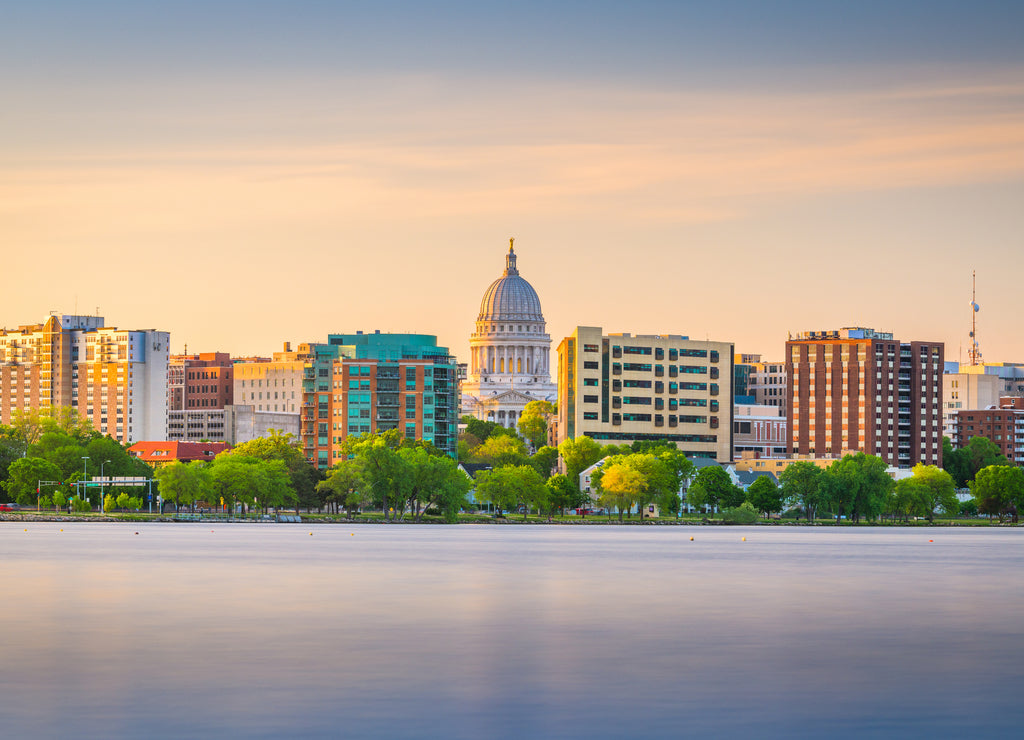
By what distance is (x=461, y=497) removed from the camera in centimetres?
17675

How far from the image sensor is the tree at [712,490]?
19150cm

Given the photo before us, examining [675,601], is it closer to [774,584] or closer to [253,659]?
[774,584]

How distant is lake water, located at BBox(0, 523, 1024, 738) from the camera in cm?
3178

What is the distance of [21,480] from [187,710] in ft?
530

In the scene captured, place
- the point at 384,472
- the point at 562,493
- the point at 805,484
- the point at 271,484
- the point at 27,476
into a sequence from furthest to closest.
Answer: the point at 805,484, the point at 562,493, the point at 27,476, the point at 271,484, the point at 384,472

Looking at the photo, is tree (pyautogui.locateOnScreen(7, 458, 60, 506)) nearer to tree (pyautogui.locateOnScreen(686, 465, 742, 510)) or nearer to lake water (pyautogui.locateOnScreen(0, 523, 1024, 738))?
tree (pyautogui.locateOnScreen(686, 465, 742, 510))

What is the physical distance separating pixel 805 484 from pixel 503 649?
490ft

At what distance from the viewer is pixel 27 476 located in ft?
611

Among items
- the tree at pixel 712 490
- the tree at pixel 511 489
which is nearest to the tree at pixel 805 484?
the tree at pixel 712 490

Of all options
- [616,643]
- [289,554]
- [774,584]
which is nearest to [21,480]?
[289,554]

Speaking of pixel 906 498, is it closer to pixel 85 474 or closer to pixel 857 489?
pixel 857 489

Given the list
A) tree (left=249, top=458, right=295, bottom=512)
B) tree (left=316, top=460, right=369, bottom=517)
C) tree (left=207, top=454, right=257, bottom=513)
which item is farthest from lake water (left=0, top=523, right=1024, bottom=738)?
tree (left=207, top=454, right=257, bottom=513)

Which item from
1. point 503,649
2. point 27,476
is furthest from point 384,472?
point 503,649

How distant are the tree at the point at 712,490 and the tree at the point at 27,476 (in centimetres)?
7042
